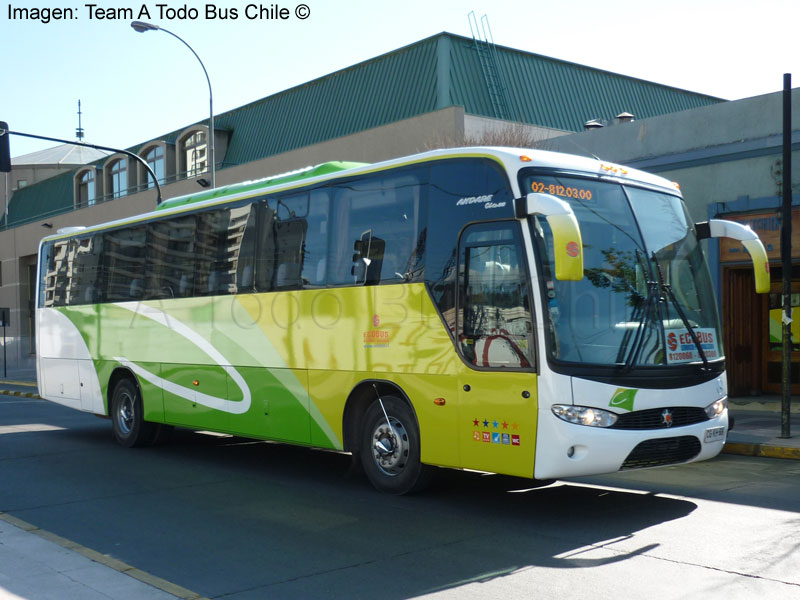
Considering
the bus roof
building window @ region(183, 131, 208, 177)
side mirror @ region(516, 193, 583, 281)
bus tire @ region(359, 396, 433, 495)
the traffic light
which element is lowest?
bus tire @ region(359, 396, 433, 495)

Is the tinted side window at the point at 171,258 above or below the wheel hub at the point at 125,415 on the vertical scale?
above

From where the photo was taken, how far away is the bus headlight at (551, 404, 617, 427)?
7.46 meters

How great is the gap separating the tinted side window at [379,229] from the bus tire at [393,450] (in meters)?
1.33

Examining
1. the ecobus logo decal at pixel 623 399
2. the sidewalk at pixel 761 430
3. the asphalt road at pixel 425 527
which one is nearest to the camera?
the asphalt road at pixel 425 527

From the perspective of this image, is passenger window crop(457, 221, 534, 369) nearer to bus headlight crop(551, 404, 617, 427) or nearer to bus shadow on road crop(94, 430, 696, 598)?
bus headlight crop(551, 404, 617, 427)

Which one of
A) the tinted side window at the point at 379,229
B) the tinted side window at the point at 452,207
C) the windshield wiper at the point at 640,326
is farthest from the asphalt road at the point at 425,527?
the tinted side window at the point at 379,229

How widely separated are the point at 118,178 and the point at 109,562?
41054 mm

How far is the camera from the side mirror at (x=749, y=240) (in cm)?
873

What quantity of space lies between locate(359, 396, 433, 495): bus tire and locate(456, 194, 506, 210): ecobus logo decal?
2115mm

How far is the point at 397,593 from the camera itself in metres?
5.77

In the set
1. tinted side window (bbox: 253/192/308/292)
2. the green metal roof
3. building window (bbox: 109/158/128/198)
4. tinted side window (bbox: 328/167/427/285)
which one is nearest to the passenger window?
tinted side window (bbox: 328/167/427/285)

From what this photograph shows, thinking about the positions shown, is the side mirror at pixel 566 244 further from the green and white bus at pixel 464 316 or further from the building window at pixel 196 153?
the building window at pixel 196 153

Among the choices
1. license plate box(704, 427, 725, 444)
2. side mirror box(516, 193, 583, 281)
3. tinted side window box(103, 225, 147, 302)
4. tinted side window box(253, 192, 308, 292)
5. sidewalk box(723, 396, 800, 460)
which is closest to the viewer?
side mirror box(516, 193, 583, 281)

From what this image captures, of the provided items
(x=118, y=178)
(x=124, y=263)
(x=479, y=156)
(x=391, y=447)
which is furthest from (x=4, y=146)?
(x=118, y=178)
